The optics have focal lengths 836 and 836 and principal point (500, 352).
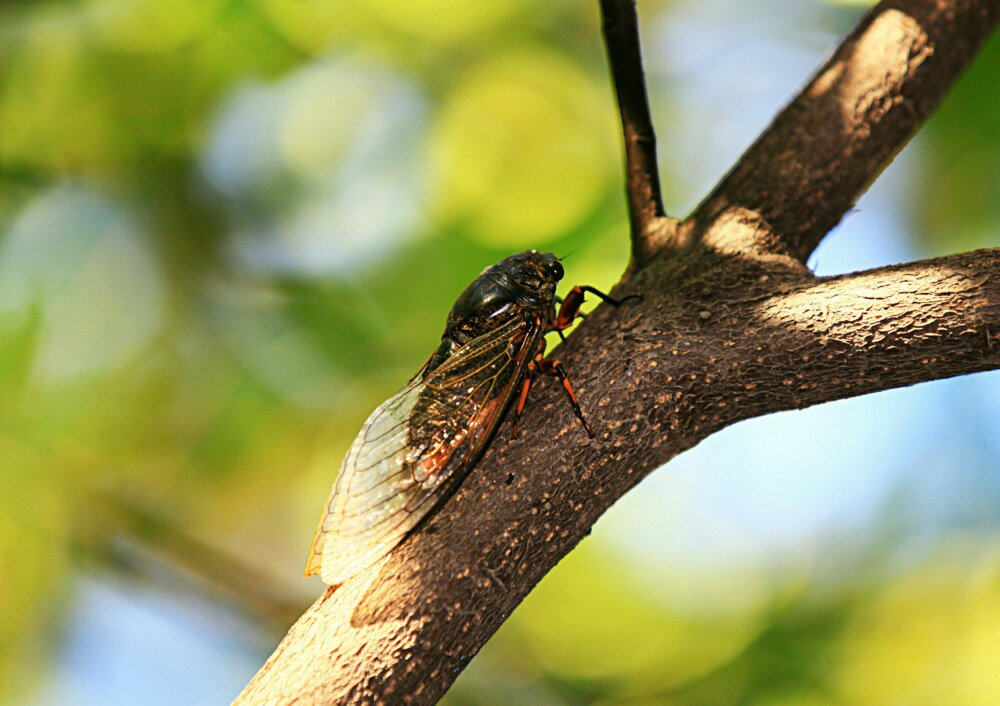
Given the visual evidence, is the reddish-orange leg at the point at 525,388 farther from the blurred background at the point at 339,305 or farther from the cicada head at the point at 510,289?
the blurred background at the point at 339,305

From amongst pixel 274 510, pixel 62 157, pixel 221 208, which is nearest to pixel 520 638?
pixel 274 510

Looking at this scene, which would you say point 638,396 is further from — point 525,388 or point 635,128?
point 635,128

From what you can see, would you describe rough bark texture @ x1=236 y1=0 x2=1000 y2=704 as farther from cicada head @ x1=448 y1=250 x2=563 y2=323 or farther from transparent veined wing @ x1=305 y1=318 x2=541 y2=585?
cicada head @ x1=448 y1=250 x2=563 y2=323

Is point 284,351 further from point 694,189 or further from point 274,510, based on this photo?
point 694,189

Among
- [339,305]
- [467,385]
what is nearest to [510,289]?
[467,385]

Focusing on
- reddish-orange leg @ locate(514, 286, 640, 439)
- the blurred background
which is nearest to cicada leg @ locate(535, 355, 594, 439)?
reddish-orange leg @ locate(514, 286, 640, 439)

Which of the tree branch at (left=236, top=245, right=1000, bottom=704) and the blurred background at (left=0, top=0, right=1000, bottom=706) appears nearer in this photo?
the tree branch at (left=236, top=245, right=1000, bottom=704)
